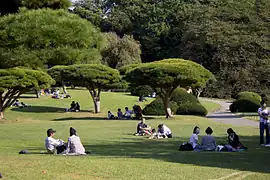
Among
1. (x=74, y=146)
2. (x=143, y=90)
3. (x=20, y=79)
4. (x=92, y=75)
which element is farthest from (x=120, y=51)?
(x=74, y=146)

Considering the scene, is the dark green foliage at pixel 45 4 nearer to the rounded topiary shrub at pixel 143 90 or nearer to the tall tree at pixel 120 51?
the rounded topiary shrub at pixel 143 90

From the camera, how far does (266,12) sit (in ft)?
153

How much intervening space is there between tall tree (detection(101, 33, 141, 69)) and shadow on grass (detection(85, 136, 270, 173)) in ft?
160

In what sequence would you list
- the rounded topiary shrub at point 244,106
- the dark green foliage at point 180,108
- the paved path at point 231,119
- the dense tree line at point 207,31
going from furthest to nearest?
the dense tree line at point 207,31 → the rounded topiary shrub at point 244,106 → the dark green foliage at point 180,108 → the paved path at point 231,119

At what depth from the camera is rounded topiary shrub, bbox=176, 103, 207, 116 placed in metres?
38.7

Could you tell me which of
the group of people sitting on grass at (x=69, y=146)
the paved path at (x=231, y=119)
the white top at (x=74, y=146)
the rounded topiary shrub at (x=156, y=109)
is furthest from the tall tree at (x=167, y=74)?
the white top at (x=74, y=146)

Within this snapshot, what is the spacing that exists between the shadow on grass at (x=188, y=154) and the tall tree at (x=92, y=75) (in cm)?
2031

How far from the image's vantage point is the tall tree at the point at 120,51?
67.1m

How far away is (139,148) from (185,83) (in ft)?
57.4

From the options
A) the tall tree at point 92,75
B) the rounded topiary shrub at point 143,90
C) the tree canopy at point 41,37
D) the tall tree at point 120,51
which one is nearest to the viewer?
the tall tree at point 92,75

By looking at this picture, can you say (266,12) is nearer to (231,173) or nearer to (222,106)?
(222,106)

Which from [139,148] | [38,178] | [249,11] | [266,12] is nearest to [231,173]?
[38,178]

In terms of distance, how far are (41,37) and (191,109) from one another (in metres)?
13.9

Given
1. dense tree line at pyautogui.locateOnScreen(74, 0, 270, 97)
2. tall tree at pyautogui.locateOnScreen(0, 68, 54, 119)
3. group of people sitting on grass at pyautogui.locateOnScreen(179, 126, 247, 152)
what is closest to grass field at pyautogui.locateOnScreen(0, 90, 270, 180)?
group of people sitting on grass at pyautogui.locateOnScreen(179, 126, 247, 152)
